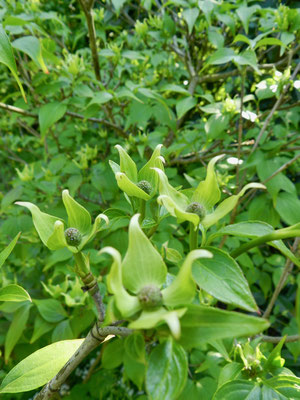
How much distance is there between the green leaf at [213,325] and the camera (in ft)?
0.90

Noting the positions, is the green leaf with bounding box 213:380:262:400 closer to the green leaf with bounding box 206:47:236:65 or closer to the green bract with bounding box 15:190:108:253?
the green bract with bounding box 15:190:108:253

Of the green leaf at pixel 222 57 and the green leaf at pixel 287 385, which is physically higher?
the green leaf at pixel 222 57

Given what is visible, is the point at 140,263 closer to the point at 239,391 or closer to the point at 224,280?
the point at 224,280

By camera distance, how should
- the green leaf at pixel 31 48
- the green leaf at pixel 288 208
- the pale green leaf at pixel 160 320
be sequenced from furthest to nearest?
the green leaf at pixel 288 208 < the green leaf at pixel 31 48 < the pale green leaf at pixel 160 320

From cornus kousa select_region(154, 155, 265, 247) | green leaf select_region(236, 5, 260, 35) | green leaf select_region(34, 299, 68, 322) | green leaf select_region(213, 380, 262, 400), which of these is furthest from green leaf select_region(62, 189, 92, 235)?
green leaf select_region(236, 5, 260, 35)

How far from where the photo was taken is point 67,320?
38.6 inches

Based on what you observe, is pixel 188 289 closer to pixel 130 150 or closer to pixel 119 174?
pixel 119 174

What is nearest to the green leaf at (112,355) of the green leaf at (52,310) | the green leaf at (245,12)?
the green leaf at (52,310)

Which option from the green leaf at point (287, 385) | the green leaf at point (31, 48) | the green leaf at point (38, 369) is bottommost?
the green leaf at point (287, 385)

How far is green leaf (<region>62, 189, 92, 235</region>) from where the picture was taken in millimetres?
416

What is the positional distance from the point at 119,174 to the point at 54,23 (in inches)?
58.0

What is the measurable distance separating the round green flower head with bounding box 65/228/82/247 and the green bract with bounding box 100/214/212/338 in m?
0.10

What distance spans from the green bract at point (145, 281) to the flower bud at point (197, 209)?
95 millimetres

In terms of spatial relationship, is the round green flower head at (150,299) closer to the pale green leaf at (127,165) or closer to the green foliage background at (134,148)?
the pale green leaf at (127,165)
